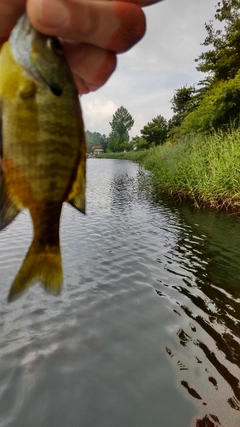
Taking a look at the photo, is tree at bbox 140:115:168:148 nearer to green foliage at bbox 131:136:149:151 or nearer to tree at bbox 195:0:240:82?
green foliage at bbox 131:136:149:151

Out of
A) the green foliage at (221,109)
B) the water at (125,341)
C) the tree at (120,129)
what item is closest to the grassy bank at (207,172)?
the green foliage at (221,109)

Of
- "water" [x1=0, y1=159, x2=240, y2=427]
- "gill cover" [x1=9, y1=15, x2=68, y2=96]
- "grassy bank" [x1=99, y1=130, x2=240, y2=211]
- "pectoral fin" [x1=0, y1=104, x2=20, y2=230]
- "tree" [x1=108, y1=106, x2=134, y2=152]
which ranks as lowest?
"tree" [x1=108, y1=106, x2=134, y2=152]

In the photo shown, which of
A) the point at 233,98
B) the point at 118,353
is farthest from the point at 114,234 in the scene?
the point at 233,98

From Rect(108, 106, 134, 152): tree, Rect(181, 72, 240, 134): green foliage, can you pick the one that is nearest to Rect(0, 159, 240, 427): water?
Rect(181, 72, 240, 134): green foliage

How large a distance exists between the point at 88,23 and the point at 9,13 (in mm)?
261

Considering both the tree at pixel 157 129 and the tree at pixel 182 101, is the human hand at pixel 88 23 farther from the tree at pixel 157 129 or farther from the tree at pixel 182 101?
the tree at pixel 157 129

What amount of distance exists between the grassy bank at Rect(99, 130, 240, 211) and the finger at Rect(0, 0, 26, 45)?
11994 millimetres

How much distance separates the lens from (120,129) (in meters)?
112

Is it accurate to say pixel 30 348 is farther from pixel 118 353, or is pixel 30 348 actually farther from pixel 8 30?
pixel 8 30

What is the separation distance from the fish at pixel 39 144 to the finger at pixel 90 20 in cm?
7

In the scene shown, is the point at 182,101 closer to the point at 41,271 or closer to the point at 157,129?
A: the point at 157,129

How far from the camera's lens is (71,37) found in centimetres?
92

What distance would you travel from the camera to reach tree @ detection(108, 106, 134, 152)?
108 meters

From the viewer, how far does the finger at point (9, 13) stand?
938mm
